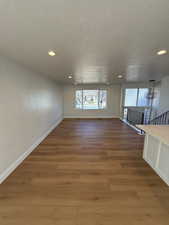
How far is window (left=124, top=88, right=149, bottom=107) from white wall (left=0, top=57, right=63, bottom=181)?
5.66m

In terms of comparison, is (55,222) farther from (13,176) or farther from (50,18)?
(50,18)

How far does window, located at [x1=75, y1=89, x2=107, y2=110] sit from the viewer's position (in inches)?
294

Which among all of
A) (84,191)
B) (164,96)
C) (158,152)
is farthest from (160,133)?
(164,96)

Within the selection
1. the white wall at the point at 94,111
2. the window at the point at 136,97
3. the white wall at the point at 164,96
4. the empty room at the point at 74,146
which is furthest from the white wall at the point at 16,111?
the window at the point at 136,97

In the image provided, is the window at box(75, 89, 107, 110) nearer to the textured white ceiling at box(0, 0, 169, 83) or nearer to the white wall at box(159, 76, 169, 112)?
the white wall at box(159, 76, 169, 112)

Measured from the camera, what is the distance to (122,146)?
131 inches

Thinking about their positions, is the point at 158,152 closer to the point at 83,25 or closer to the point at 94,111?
the point at 83,25

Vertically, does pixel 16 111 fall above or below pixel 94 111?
above

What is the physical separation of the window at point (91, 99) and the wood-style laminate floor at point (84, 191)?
494 centimetres

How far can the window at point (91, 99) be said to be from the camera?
7.46m

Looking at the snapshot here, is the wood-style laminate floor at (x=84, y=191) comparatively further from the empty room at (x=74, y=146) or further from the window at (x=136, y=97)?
the window at (x=136, y=97)

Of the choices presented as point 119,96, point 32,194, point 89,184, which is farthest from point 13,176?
point 119,96

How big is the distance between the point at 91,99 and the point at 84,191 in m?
6.23

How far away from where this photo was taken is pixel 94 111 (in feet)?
24.9
